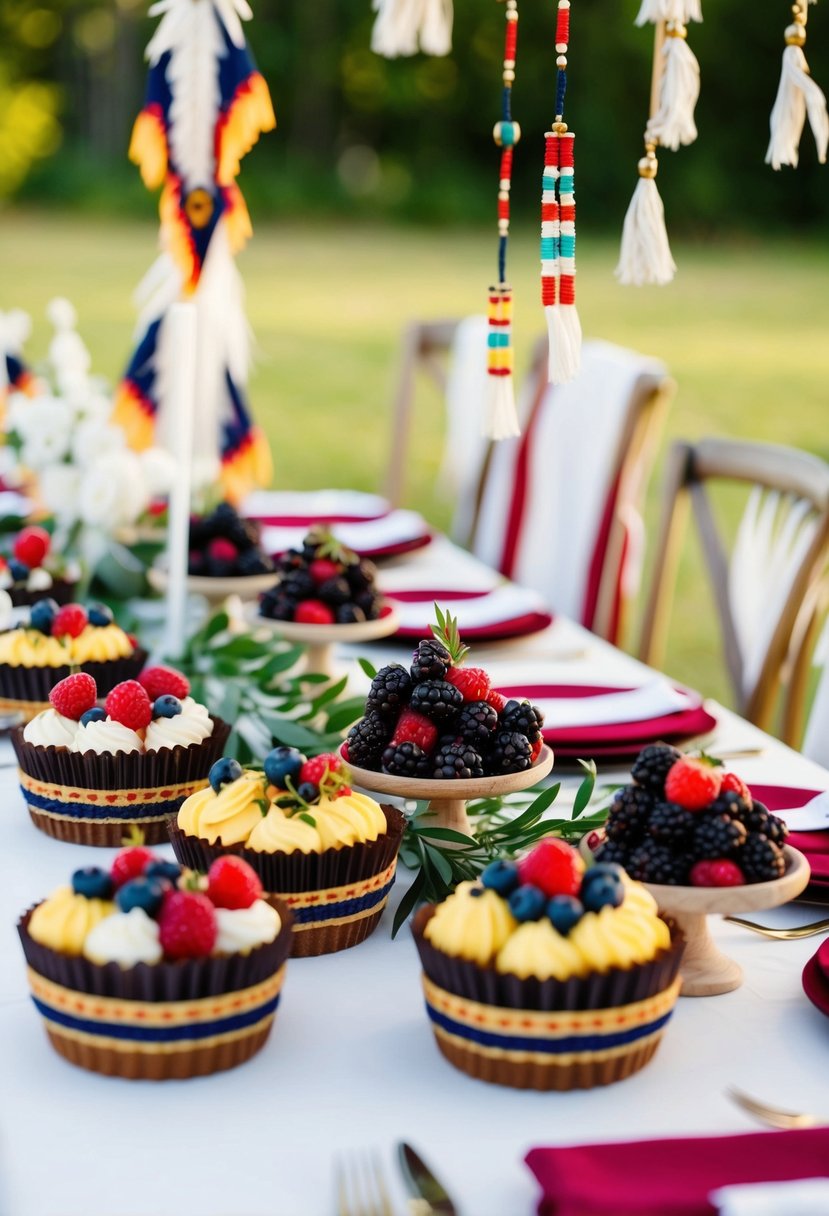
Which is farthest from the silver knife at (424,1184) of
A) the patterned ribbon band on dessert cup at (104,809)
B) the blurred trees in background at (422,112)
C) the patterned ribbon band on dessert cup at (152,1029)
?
the blurred trees in background at (422,112)

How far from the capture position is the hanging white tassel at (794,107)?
5.04ft

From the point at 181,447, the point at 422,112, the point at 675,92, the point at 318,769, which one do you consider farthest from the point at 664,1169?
the point at 422,112

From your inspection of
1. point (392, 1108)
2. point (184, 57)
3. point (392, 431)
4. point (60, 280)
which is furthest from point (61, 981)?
point (60, 280)

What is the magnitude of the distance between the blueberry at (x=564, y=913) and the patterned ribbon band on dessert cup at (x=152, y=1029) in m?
0.20

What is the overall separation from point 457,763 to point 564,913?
0.33 m

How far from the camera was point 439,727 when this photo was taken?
4.55 feet

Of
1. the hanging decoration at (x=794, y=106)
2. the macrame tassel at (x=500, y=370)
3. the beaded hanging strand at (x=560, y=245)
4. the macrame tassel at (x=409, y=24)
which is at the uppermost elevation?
the macrame tassel at (x=409, y=24)

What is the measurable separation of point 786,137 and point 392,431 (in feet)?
8.30

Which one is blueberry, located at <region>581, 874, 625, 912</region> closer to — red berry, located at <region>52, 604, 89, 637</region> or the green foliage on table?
the green foliage on table

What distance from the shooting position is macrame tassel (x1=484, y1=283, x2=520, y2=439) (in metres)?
1.65

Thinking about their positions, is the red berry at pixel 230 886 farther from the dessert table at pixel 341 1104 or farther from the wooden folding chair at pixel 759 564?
the wooden folding chair at pixel 759 564

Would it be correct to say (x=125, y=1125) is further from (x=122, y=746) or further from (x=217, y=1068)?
(x=122, y=746)

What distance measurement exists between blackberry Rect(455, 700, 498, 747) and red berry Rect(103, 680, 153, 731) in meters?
0.32

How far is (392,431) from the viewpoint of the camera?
13.4ft
